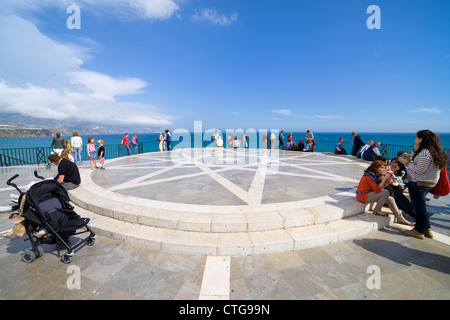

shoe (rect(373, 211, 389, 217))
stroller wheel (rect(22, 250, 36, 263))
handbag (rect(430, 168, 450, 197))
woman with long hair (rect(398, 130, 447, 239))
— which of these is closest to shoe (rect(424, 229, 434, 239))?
woman with long hair (rect(398, 130, 447, 239))

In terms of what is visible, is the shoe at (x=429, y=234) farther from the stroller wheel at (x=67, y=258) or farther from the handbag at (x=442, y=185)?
the stroller wheel at (x=67, y=258)

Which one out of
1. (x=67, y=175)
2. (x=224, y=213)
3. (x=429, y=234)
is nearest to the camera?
(x=429, y=234)

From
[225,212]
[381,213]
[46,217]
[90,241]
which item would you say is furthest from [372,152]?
[46,217]

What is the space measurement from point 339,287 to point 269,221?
1.29 m

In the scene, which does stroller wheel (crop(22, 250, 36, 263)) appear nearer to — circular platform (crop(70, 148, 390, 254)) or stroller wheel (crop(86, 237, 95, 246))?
stroller wheel (crop(86, 237, 95, 246))

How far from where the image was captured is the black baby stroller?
2650mm

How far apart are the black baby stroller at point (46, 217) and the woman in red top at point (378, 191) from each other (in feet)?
18.0

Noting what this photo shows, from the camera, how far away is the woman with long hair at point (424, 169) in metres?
3.05

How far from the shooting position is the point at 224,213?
11.8 feet

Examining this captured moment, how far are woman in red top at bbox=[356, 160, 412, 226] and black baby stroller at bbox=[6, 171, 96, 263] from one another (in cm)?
549

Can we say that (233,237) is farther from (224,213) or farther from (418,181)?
(418,181)

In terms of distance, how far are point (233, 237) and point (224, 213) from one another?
0.57m

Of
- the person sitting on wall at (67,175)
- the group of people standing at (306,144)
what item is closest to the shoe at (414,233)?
the person sitting on wall at (67,175)
